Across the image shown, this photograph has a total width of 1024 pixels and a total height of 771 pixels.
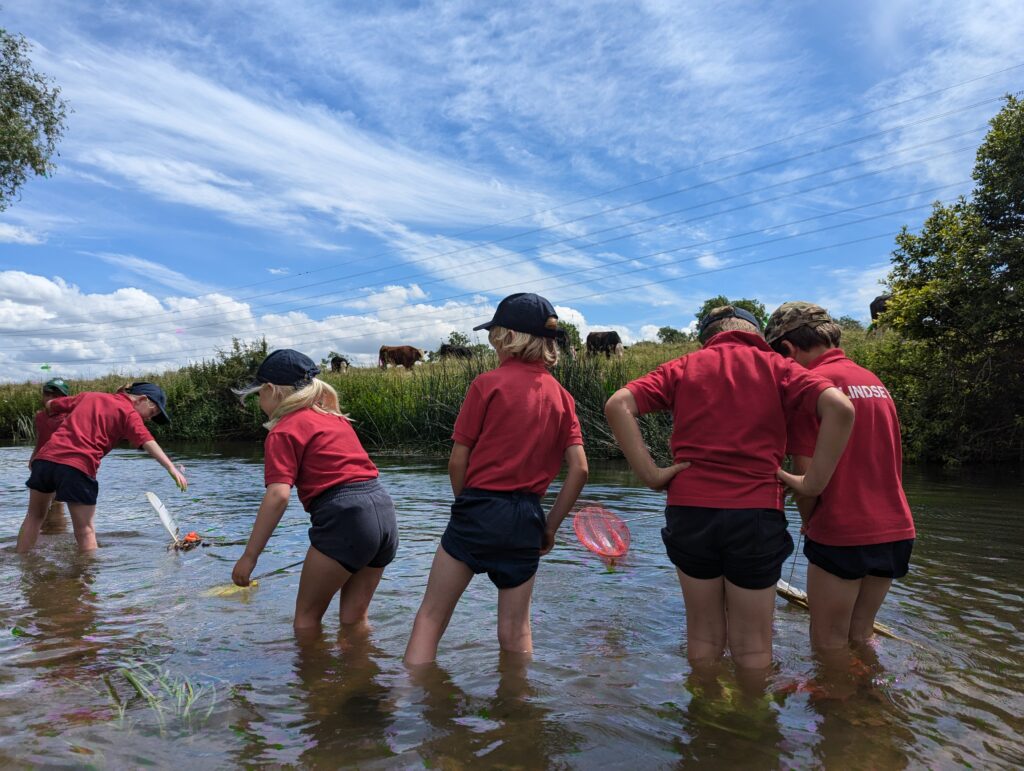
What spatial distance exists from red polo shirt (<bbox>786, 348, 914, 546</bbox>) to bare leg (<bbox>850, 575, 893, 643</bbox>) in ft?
1.12

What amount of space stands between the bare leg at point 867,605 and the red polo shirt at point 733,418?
946 mm

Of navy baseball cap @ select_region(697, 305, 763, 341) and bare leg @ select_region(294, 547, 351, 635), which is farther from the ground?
navy baseball cap @ select_region(697, 305, 763, 341)

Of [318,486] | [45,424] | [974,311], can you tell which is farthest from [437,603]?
[974,311]

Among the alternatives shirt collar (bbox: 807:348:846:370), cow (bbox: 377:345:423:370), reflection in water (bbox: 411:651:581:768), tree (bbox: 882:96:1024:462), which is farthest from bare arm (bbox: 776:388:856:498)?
cow (bbox: 377:345:423:370)

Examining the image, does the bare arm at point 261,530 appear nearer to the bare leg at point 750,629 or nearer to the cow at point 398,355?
the bare leg at point 750,629

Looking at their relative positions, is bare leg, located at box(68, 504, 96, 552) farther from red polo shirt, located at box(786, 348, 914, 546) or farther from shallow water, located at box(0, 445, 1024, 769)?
red polo shirt, located at box(786, 348, 914, 546)

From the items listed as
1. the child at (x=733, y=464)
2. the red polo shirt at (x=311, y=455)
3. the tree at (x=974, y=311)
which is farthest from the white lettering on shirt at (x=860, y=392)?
the tree at (x=974, y=311)

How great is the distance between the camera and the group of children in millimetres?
3279

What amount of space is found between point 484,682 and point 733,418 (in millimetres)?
1849

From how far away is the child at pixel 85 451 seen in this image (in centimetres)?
692

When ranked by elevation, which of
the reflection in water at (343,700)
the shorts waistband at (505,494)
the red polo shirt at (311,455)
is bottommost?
the reflection in water at (343,700)

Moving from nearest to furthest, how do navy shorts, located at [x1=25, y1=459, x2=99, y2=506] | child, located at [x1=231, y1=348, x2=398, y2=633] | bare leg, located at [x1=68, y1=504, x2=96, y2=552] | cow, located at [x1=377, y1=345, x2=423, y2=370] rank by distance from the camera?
child, located at [x1=231, y1=348, x2=398, y2=633], navy shorts, located at [x1=25, y1=459, x2=99, y2=506], bare leg, located at [x1=68, y1=504, x2=96, y2=552], cow, located at [x1=377, y1=345, x2=423, y2=370]

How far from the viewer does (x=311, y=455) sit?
410cm

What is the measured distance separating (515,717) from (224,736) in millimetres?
1254
